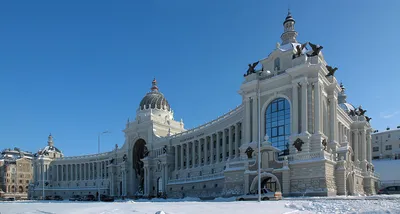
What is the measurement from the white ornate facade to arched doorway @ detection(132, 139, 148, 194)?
267 mm

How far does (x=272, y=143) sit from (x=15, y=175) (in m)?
128

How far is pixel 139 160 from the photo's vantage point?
104250mm

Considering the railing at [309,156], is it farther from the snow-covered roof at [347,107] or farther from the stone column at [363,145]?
the snow-covered roof at [347,107]

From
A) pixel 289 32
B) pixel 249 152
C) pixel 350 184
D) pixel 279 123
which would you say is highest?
pixel 289 32

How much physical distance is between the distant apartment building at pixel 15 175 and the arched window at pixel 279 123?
119922mm

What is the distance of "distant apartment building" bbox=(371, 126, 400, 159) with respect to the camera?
111500 mm

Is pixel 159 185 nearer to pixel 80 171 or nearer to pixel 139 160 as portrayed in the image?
pixel 139 160

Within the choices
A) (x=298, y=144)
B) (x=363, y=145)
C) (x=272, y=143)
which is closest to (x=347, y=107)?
(x=363, y=145)

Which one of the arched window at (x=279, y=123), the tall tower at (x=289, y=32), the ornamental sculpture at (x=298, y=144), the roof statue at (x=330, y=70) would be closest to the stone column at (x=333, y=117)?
the roof statue at (x=330, y=70)

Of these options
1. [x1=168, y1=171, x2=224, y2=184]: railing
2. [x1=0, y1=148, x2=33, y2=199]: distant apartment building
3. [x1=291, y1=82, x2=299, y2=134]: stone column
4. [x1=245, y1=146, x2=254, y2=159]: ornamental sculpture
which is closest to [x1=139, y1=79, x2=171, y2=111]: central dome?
[x1=168, y1=171, x2=224, y2=184]: railing

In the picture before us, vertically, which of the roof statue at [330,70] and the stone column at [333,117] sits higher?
the roof statue at [330,70]

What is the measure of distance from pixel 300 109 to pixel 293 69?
5904 mm

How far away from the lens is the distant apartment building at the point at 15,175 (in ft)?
494

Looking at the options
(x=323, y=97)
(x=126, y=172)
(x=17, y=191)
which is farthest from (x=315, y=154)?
(x=17, y=191)
